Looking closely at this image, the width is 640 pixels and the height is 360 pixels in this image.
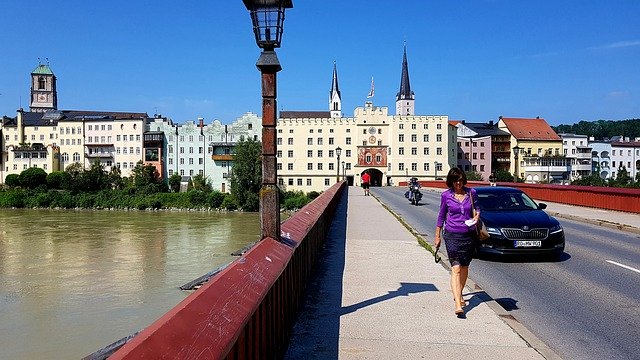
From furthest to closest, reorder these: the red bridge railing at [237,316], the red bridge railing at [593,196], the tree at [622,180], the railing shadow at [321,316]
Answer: the tree at [622,180], the red bridge railing at [593,196], the railing shadow at [321,316], the red bridge railing at [237,316]

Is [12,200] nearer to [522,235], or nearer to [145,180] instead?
[145,180]

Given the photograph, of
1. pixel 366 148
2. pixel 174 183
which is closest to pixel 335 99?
pixel 366 148

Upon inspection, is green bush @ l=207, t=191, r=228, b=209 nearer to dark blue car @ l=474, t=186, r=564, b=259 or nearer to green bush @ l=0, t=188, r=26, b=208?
green bush @ l=0, t=188, r=26, b=208

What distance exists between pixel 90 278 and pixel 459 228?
25551 mm

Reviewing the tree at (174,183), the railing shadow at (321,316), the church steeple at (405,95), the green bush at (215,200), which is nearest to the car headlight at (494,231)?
the railing shadow at (321,316)

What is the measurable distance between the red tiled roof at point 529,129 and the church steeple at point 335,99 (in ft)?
154

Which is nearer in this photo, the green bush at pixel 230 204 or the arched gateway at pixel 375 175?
the green bush at pixel 230 204

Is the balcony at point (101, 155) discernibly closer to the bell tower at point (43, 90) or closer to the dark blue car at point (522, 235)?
the bell tower at point (43, 90)

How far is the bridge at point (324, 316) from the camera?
3199 mm

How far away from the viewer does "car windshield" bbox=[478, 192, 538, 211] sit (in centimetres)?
1314

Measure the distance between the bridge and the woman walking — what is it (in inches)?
19.5

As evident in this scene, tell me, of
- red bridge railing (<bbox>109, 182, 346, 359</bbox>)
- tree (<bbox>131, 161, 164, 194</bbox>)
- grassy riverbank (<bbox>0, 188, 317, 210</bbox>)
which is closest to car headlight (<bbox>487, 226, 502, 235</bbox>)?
red bridge railing (<bbox>109, 182, 346, 359</bbox>)

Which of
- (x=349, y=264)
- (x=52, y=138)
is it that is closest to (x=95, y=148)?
(x=52, y=138)

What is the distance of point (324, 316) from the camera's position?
23.5 feet
